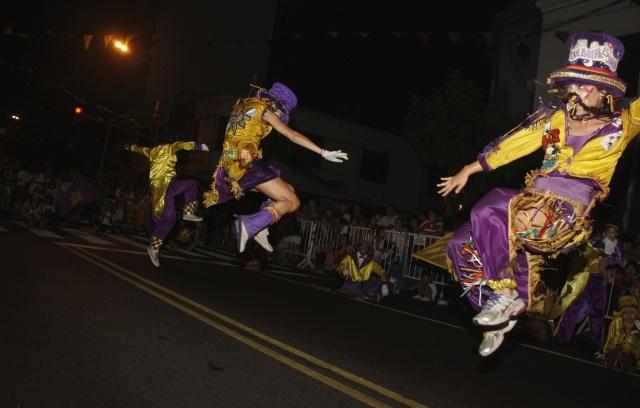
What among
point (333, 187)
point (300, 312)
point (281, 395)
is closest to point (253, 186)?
point (300, 312)

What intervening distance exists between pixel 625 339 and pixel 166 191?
19.6 ft

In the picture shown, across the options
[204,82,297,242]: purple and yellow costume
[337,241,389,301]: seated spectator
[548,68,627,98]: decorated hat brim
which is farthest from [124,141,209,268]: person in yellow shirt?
[548,68,627,98]: decorated hat brim

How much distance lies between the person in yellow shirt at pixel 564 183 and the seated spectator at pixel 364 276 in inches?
199

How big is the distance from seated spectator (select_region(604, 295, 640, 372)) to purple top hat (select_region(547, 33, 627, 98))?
12.8 ft

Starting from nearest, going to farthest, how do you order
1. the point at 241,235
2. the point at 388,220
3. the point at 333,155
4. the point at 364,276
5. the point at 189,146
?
the point at 333,155 → the point at 241,235 → the point at 189,146 → the point at 364,276 → the point at 388,220

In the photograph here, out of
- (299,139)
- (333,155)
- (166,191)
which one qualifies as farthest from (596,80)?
(166,191)

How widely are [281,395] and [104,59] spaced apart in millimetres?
36509

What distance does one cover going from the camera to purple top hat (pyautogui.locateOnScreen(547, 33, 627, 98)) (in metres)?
3.45

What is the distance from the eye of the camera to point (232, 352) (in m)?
3.69

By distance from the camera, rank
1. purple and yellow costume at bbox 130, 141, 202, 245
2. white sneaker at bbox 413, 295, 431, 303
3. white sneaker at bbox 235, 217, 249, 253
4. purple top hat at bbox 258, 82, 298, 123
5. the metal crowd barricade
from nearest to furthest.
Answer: white sneaker at bbox 235, 217, 249, 253, purple top hat at bbox 258, 82, 298, 123, purple and yellow costume at bbox 130, 141, 202, 245, white sneaker at bbox 413, 295, 431, 303, the metal crowd barricade

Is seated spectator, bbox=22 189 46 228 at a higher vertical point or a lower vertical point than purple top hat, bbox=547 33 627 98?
lower

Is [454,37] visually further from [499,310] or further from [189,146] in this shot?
[499,310]

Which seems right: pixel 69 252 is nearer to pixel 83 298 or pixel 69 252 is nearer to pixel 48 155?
pixel 83 298

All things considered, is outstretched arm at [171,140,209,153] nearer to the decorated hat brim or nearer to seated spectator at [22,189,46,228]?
the decorated hat brim
